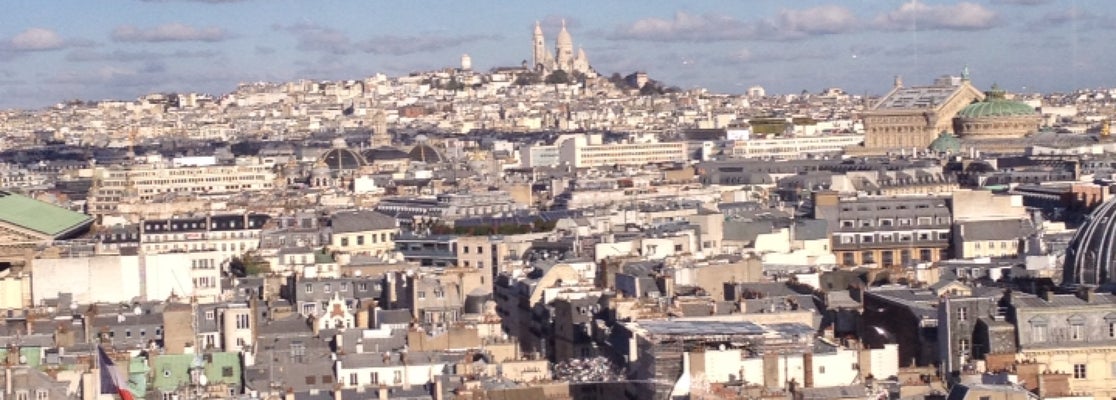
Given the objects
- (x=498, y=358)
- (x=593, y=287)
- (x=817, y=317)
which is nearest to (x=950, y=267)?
(x=593, y=287)

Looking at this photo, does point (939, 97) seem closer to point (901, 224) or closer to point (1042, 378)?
point (901, 224)

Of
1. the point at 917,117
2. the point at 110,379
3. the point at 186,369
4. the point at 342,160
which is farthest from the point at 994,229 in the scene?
the point at 342,160

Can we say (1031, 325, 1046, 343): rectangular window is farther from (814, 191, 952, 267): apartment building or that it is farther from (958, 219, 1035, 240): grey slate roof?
(814, 191, 952, 267): apartment building

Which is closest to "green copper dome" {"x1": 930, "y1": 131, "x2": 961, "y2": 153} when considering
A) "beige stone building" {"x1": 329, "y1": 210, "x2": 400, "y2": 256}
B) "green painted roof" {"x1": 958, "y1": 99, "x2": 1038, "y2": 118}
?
"green painted roof" {"x1": 958, "y1": 99, "x2": 1038, "y2": 118}

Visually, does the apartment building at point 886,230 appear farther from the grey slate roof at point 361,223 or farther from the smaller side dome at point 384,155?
the smaller side dome at point 384,155

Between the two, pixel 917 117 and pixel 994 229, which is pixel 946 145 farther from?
pixel 994 229
